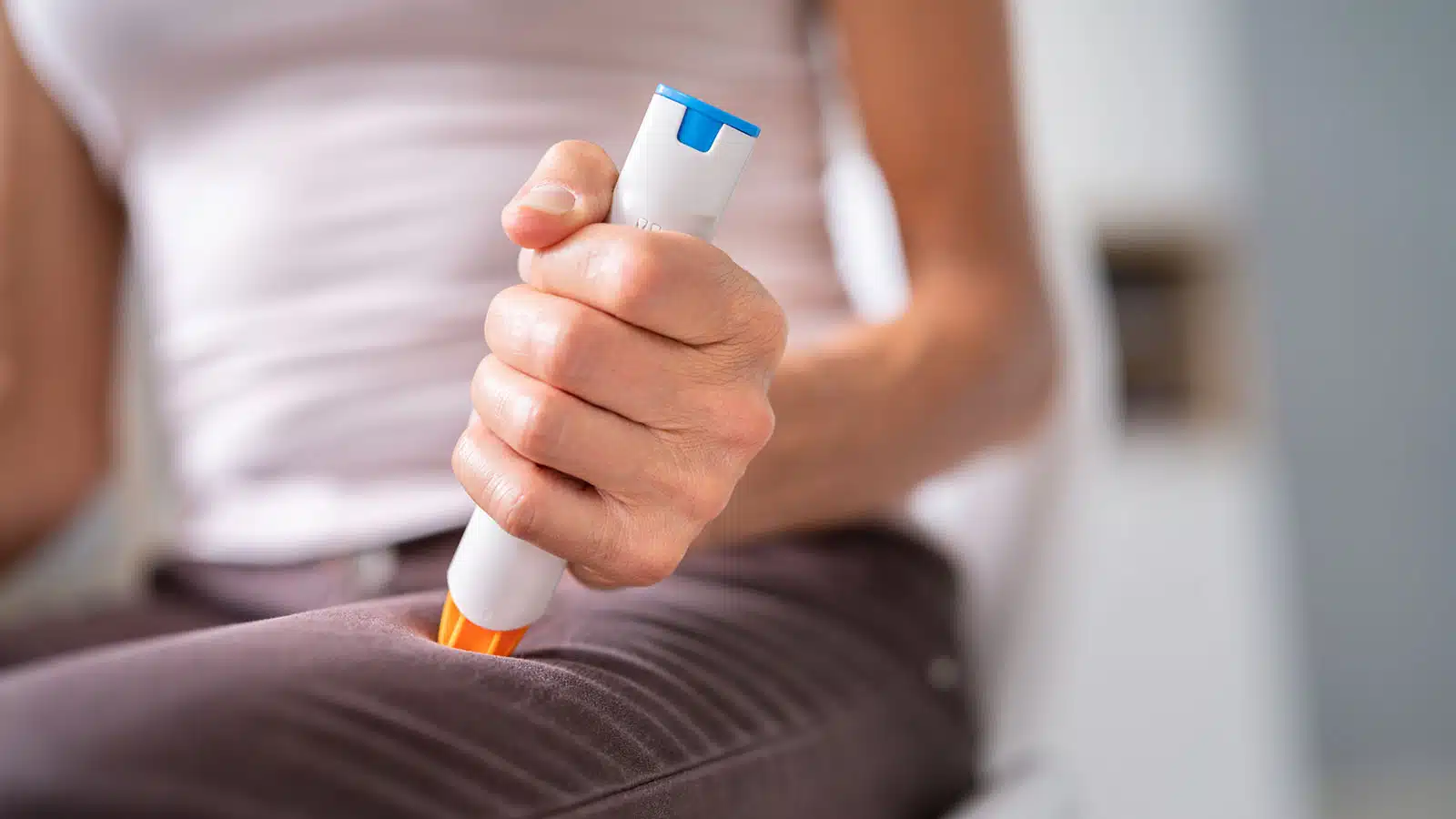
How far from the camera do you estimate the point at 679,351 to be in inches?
7.3

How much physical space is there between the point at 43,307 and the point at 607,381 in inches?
18.9

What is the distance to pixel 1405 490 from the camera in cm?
148

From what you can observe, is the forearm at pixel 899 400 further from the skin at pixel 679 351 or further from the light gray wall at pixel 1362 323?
the light gray wall at pixel 1362 323

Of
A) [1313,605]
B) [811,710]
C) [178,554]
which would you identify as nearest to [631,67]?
[811,710]

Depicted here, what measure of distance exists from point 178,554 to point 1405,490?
1.56 m

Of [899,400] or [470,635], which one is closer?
[470,635]

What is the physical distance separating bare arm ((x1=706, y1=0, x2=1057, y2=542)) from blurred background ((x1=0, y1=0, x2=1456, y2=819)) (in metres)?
0.03

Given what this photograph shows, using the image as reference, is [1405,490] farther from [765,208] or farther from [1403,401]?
[765,208]

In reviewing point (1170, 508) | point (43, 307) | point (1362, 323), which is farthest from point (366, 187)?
point (1362, 323)

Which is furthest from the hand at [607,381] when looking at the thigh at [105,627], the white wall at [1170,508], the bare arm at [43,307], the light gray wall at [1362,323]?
the light gray wall at [1362,323]

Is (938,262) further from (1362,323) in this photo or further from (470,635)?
(1362,323)

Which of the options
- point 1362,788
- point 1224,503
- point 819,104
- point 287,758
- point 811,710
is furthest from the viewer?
point 1362,788

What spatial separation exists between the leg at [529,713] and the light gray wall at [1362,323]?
4.35 ft

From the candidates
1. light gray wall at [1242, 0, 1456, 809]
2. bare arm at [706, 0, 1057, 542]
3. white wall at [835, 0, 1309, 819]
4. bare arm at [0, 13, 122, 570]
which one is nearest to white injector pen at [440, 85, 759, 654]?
bare arm at [706, 0, 1057, 542]
